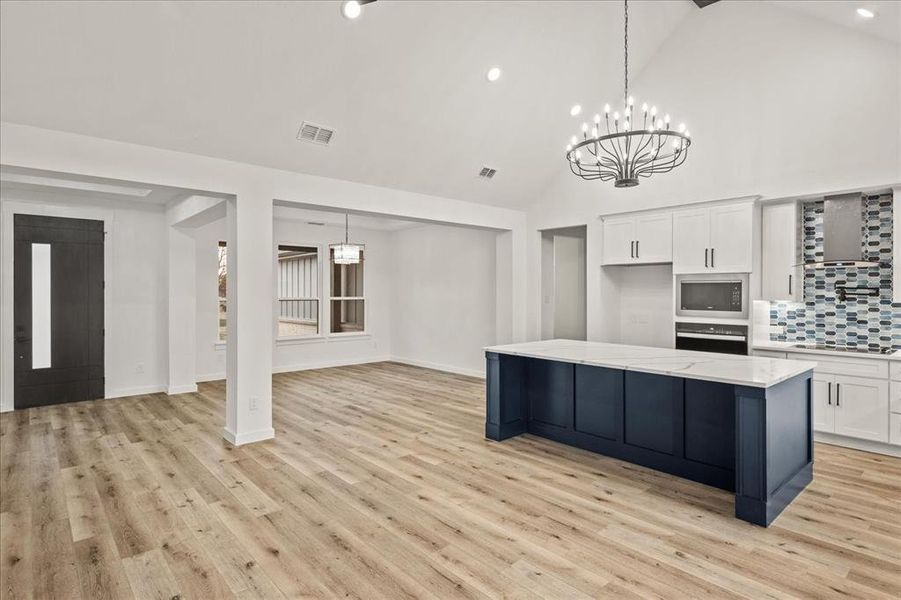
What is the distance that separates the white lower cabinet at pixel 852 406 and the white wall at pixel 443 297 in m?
4.50

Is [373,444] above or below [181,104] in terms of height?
below

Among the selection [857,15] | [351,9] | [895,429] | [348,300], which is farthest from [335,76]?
[348,300]

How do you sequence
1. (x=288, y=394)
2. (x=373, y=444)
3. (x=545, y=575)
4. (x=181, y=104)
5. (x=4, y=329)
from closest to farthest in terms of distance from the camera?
(x=545, y=575), (x=181, y=104), (x=373, y=444), (x=4, y=329), (x=288, y=394)

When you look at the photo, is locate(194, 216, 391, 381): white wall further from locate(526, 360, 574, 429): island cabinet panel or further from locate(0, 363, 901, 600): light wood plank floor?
locate(526, 360, 574, 429): island cabinet panel

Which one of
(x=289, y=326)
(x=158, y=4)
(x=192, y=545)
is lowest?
(x=192, y=545)

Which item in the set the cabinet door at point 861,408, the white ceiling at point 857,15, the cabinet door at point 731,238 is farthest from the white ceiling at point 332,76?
the cabinet door at point 861,408

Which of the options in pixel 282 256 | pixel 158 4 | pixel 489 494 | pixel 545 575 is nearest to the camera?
pixel 545 575

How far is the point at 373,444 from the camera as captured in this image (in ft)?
15.2

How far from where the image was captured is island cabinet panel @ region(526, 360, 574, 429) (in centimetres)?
448

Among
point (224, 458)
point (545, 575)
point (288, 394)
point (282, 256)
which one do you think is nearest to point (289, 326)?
point (282, 256)

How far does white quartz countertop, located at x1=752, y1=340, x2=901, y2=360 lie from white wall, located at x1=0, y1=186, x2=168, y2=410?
7326mm

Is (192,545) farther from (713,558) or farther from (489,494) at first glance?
(713,558)

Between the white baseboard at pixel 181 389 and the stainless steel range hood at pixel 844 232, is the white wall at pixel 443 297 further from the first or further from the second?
the stainless steel range hood at pixel 844 232

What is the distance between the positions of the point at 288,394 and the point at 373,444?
2.66 meters
